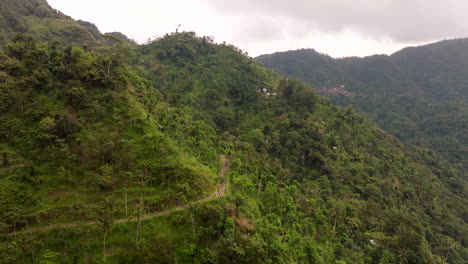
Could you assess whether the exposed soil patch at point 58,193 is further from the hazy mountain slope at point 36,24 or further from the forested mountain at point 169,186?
the hazy mountain slope at point 36,24

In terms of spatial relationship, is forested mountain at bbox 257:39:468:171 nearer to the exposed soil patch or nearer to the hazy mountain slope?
the exposed soil patch

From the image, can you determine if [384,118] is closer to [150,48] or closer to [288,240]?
[150,48]

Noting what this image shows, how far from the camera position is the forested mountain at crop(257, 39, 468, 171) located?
10394cm

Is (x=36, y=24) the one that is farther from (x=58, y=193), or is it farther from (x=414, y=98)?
(x=414, y=98)

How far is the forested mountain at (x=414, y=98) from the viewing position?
341 feet

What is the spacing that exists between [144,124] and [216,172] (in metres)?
A: 11.1

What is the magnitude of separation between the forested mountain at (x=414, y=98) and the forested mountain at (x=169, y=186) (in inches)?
2391

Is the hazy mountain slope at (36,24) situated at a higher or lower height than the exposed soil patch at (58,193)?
higher

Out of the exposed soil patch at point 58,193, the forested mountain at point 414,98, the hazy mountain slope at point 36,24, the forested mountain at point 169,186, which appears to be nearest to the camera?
the forested mountain at point 169,186

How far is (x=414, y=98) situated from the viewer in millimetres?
150250

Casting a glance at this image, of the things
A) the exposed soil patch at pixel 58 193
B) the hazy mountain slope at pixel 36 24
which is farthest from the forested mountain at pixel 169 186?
the hazy mountain slope at pixel 36 24

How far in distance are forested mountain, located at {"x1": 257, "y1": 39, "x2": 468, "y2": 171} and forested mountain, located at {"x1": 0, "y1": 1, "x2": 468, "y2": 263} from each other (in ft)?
199

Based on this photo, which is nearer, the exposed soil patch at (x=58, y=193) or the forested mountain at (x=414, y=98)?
the exposed soil patch at (x=58, y=193)

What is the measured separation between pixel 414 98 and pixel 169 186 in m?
171
